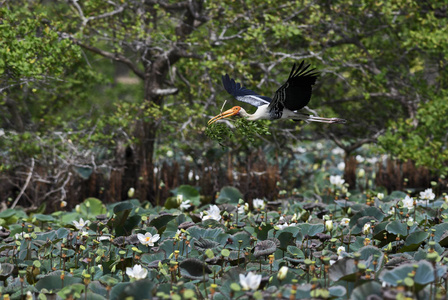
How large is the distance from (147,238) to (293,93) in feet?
4.09

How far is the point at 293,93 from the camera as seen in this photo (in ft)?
8.11

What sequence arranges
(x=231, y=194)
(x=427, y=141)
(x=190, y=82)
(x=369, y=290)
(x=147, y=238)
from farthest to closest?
(x=190, y=82), (x=427, y=141), (x=231, y=194), (x=147, y=238), (x=369, y=290)

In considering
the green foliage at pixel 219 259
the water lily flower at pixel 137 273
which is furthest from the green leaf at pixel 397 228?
the water lily flower at pixel 137 273

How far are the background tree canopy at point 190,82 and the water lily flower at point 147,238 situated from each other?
283 centimetres

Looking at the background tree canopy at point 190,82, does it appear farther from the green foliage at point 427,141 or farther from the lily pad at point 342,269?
the lily pad at point 342,269

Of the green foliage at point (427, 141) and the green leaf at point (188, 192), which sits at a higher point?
the green foliage at point (427, 141)

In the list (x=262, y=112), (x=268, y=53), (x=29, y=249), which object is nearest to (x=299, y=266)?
(x=262, y=112)

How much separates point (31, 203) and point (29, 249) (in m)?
3.50

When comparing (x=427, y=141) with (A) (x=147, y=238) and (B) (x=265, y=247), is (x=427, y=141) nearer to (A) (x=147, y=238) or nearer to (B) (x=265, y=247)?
(B) (x=265, y=247)

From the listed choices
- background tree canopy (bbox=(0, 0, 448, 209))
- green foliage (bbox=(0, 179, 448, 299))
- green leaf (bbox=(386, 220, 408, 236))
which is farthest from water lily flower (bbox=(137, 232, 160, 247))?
background tree canopy (bbox=(0, 0, 448, 209))

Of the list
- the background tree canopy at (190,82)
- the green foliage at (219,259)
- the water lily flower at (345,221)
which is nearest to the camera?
the green foliage at (219,259)

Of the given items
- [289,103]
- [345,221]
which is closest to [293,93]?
[289,103]

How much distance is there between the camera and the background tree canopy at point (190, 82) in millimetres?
6352

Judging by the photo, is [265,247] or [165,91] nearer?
[265,247]
